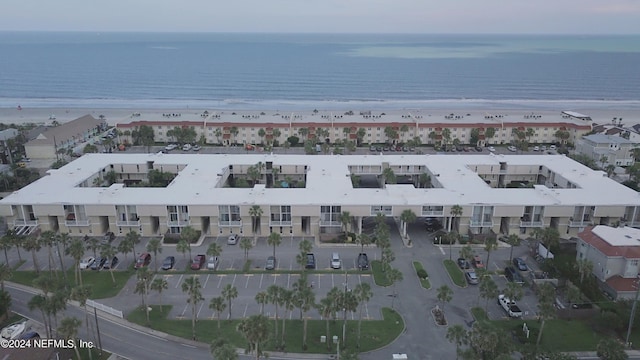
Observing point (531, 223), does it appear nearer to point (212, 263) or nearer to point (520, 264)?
point (520, 264)

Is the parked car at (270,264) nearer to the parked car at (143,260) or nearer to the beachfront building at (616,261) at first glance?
the parked car at (143,260)

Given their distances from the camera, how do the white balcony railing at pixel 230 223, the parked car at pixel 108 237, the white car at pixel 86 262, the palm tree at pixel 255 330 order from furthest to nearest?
the white balcony railing at pixel 230 223 < the parked car at pixel 108 237 < the white car at pixel 86 262 < the palm tree at pixel 255 330

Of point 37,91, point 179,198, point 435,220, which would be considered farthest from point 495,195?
point 37,91

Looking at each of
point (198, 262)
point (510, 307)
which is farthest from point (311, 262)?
point (510, 307)

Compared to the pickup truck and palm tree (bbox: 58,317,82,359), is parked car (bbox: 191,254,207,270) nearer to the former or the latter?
palm tree (bbox: 58,317,82,359)

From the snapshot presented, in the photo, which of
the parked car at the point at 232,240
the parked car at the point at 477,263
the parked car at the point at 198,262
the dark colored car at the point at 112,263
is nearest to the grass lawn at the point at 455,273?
the parked car at the point at 477,263

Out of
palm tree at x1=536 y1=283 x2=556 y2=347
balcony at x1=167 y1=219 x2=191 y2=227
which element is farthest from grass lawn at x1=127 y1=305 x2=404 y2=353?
balcony at x1=167 y1=219 x2=191 y2=227
